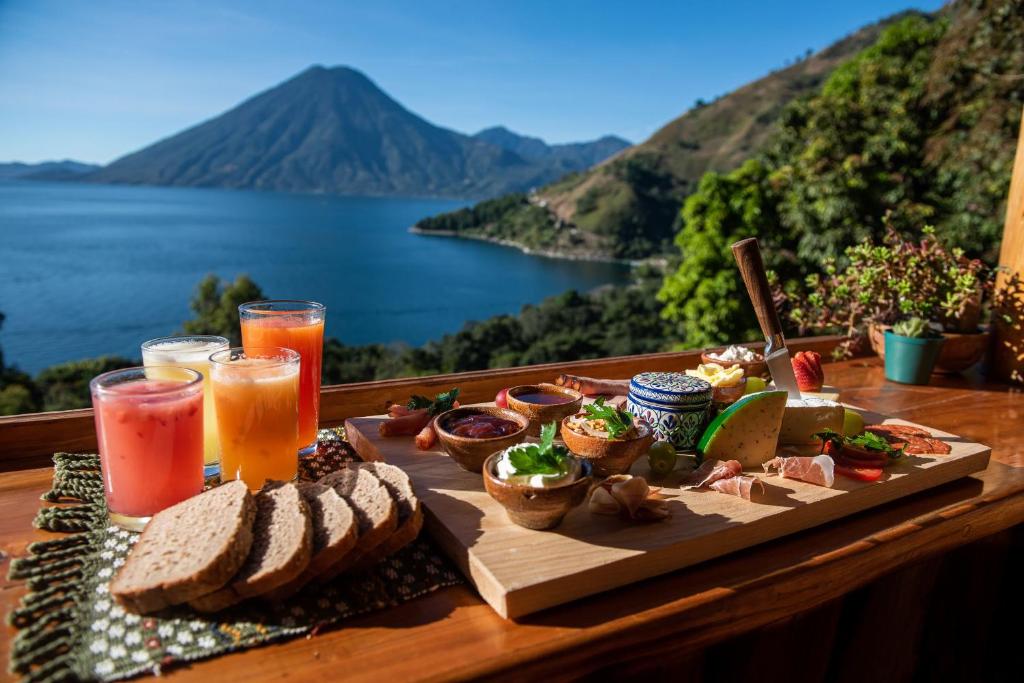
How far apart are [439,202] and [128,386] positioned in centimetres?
11845

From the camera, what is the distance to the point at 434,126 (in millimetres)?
169875

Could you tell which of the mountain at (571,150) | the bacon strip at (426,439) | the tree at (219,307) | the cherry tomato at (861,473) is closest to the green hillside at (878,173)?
the cherry tomato at (861,473)

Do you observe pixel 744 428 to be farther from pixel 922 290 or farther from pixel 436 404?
pixel 922 290

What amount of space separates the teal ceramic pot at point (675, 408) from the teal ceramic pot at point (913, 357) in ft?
5.67

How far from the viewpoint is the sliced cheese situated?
1918mm

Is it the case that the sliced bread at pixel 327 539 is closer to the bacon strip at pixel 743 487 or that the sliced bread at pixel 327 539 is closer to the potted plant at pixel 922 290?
the bacon strip at pixel 743 487

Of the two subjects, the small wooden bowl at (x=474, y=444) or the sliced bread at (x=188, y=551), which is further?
the small wooden bowl at (x=474, y=444)

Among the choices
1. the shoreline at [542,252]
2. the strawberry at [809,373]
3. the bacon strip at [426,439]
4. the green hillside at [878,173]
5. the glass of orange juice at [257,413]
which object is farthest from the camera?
the shoreline at [542,252]

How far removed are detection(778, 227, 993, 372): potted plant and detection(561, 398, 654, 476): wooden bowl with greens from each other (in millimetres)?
2095

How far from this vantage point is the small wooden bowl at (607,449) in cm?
155

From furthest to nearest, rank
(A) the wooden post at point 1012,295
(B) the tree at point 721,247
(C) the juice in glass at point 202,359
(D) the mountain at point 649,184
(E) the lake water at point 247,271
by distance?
(D) the mountain at point 649,184 < (E) the lake water at point 247,271 < (B) the tree at point 721,247 < (A) the wooden post at point 1012,295 < (C) the juice in glass at point 202,359

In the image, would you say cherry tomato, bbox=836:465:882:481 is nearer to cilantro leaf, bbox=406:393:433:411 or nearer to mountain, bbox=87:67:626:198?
cilantro leaf, bbox=406:393:433:411

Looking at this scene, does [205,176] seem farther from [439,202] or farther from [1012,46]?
[1012,46]

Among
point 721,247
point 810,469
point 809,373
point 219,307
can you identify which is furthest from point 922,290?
point 219,307
